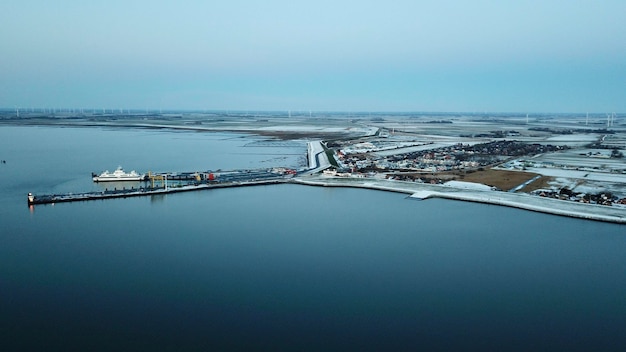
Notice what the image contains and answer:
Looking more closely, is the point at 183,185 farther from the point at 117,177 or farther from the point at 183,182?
the point at 117,177

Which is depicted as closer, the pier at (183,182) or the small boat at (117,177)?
the pier at (183,182)

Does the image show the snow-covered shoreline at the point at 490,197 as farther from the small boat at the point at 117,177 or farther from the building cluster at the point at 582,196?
the small boat at the point at 117,177

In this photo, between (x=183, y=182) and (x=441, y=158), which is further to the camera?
(x=441, y=158)

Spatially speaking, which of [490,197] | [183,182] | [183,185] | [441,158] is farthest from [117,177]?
[441,158]

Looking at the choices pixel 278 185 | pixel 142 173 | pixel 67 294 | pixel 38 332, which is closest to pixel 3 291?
pixel 67 294

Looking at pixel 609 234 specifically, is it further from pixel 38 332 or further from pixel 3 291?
pixel 3 291

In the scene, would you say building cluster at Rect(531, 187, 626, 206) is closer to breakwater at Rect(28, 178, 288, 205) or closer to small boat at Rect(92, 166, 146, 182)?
breakwater at Rect(28, 178, 288, 205)

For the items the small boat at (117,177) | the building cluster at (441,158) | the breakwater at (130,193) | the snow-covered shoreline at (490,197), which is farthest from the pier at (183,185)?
the building cluster at (441,158)

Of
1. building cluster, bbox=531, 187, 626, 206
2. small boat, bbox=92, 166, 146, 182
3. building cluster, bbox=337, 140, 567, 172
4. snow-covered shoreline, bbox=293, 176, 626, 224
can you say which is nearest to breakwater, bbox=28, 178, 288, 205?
snow-covered shoreline, bbox=293, 176, 626, 224

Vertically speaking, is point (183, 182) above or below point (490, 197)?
above
